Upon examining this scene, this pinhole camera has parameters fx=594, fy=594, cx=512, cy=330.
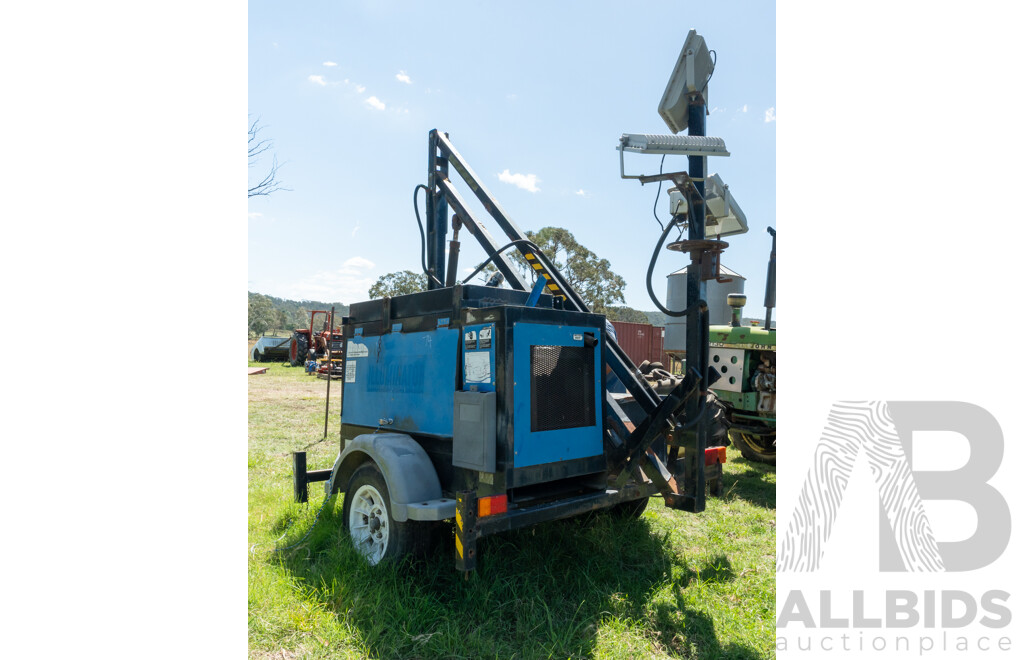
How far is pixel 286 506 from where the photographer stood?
207 inches

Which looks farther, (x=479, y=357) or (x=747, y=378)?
(x=747, y=378)

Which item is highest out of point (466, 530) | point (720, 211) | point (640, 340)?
point (720, 211)

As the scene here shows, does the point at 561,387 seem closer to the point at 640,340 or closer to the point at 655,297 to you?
the point at 655,297

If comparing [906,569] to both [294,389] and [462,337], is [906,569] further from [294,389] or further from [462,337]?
[294,389]

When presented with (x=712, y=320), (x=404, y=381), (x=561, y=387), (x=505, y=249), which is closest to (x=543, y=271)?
(x=505, y=249)

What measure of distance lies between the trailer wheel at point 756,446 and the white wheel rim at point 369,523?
5.40 m

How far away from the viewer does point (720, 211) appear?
4.11m

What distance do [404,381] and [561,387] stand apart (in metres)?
1.25

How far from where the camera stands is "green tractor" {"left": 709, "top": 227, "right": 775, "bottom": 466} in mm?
7254

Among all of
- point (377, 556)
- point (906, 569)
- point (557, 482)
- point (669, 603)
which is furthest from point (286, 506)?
point (906, 569)

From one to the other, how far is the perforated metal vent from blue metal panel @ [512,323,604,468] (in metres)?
0.04

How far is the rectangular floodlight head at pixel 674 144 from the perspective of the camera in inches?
140

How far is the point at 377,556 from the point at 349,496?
541 millimetres

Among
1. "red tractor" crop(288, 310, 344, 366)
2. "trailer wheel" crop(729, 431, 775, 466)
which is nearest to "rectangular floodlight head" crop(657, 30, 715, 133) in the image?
"trailer wheel" crop(729, 431, 775, 466)
